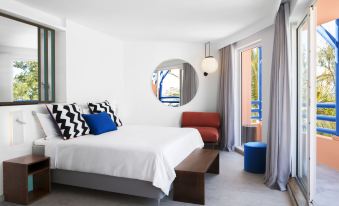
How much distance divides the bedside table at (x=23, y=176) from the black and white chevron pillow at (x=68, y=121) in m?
0.42

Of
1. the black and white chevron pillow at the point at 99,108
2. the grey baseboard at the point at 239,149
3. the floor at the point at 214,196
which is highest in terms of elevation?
the black and white chevron pillow at the point at 99,108

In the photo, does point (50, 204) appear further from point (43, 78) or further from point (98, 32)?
point (98, 32)

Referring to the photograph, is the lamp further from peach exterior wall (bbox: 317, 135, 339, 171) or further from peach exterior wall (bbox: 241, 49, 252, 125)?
peach exterior wall (bbox: 317, 135, 339, 171)

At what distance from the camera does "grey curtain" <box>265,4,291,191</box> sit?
322 centimetres

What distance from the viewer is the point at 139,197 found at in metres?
3.00

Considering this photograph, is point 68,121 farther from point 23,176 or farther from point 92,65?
point 92,65

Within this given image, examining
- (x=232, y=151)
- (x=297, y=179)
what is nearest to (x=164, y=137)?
(x=297, y=179)

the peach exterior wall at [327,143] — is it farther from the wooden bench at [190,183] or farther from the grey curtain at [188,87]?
the grey curtain at [188,87]

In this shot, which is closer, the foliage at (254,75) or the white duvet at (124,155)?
the white duvet at (124,155)

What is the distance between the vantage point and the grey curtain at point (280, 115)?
322 cm

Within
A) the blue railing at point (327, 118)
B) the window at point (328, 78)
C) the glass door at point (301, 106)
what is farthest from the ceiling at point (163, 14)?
the blue railing at point (327, 118)

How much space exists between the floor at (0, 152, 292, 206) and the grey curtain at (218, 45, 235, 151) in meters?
1.73

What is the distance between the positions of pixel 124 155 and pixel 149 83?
10.4 ft

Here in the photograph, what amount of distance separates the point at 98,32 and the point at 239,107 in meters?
3.16
